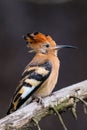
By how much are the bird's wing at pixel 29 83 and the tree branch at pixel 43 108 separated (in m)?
0.15

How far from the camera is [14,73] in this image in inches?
295

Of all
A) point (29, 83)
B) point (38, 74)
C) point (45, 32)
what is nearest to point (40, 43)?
point (38, 74)

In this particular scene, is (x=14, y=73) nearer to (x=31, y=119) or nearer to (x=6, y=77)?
(x=6, y=77)

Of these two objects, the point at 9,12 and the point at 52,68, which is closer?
the point at 52,68

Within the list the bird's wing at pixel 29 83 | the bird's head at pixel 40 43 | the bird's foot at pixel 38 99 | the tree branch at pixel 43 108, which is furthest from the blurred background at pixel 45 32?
the tree branch at pixel 43 108

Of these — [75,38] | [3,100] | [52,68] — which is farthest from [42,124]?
[52,68]

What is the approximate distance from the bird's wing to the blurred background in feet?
8.91

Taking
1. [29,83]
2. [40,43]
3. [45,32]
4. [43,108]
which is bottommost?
[43,108]

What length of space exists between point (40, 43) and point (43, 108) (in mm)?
768

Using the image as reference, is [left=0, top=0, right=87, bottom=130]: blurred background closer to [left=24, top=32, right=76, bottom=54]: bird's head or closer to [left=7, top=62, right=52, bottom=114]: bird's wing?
[left=24, top=32, right=76, bottom=54]: bird's head

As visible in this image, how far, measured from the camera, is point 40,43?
4895 millimetres

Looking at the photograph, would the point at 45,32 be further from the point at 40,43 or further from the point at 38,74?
the point at 38,74

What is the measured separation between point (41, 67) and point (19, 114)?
27.4 inches

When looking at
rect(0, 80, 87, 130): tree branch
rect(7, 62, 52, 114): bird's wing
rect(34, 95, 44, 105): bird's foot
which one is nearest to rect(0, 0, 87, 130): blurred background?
rect(7, 62, 52, 114): bird's wing
